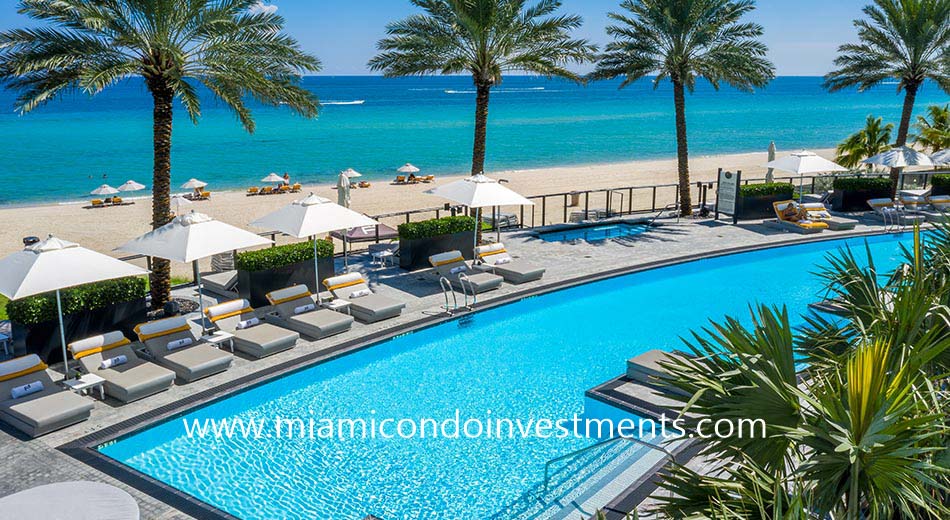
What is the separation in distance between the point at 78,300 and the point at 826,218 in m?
19.3

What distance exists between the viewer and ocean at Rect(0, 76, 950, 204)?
5416cm

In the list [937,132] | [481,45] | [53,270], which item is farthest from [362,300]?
[937,132]

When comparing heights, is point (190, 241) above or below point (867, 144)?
below

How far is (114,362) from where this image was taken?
11094 millimetres

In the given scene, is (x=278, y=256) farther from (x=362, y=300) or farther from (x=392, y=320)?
(x=392, y=320)

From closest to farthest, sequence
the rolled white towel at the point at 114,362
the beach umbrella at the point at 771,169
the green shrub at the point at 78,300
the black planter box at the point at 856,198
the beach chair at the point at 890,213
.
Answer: the rolled white towel at the point at 114,362 → the green shrub at the point at 78,300 → the beach chair at the point at 890,213 → the black planter box at the point at 856,198 → the beach umbrella at the point at 771,169

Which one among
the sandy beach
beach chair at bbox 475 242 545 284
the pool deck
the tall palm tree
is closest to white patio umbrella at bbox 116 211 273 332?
the pool deck

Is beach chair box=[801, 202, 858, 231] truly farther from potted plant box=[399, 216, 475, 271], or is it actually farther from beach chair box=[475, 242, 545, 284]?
potted plant box=[399, 216, 475, 271]

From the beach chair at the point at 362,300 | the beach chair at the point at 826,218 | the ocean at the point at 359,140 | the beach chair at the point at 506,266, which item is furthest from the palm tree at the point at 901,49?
the ocean at the point at 359,140

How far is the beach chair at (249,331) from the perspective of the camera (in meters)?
12.1

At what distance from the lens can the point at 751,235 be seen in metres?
20.8

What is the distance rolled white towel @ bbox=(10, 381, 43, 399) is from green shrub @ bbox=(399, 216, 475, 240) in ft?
27.3

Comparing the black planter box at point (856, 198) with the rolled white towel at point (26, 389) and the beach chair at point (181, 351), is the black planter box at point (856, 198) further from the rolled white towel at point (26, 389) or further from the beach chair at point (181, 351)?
the rolled white towel at point (26, 389)

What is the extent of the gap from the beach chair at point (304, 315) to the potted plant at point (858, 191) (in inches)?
676
